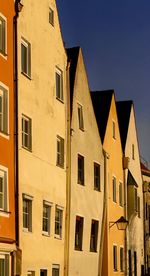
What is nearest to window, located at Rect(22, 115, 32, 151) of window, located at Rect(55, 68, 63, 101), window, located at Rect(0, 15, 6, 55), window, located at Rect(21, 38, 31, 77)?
window, located at Rect(21, 38, 31, 77)

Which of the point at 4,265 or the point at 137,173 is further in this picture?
the point at 137,173

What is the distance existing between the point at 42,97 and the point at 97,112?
589 inches

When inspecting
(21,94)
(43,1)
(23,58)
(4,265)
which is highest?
(43,1)

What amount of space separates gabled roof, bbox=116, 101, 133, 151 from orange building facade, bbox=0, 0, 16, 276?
2372 cm

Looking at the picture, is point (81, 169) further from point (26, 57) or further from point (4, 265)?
point (4, 265)

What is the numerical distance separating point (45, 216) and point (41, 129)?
4052 mm

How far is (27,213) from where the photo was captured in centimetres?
2925

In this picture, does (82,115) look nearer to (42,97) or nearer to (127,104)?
(42,97)

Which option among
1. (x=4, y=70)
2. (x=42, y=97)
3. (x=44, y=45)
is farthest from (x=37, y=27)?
(x=4, y=70)

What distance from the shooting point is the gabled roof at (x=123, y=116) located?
169ft

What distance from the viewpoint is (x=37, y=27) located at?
31.6m

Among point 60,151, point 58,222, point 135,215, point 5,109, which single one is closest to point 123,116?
point 135,215

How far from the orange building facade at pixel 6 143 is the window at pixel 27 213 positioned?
185 centimetres

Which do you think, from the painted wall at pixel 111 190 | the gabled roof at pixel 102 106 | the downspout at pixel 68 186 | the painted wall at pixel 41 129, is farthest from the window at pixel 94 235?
the painted wall at pixel 41 129
